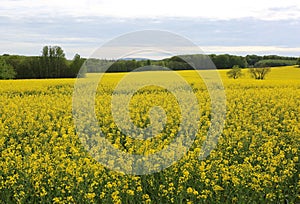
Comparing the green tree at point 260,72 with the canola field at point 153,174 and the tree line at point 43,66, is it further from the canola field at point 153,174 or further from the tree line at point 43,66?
the canola field at point 153,174

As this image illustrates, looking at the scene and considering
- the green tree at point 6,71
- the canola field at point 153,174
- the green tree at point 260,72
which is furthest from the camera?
the green tree at point 6,71

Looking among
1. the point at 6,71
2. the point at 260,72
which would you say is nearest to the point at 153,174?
the point at 260,72

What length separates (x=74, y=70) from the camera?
43031 millimetres

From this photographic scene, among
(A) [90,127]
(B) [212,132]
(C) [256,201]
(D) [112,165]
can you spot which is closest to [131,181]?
(D) [112,165]

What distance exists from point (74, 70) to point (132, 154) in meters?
36.2

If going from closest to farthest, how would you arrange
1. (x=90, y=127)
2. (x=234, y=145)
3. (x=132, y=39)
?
(x=234, y=145) < (x=90, y=127) < (x=132, y=39)

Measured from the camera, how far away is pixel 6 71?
147ft

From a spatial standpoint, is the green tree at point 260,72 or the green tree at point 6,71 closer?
the green tree at point 260,72

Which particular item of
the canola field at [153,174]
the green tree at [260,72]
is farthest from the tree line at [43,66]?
the canola field at [153,174]

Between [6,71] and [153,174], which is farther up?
[6,71]

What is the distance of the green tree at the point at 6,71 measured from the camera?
143ft

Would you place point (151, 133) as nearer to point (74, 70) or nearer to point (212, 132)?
point (212, 132)

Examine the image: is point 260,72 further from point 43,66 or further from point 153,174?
point 153,174

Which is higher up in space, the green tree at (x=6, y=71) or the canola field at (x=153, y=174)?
the green tree at (x=6, y=71)
